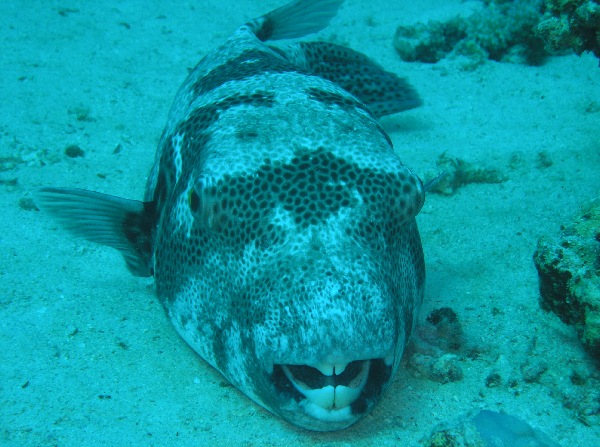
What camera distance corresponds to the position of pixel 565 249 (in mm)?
2719

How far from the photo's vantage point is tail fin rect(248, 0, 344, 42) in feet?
17.5

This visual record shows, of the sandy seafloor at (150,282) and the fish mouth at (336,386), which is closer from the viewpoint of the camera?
the fish mouth at (336,386)

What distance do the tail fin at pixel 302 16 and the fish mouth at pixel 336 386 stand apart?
13.3 ft

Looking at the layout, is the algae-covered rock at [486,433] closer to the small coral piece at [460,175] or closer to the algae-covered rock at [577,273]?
the algae-covered rock at [577,273]

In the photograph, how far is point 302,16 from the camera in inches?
217

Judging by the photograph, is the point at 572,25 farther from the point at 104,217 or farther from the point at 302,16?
the point at 104,217

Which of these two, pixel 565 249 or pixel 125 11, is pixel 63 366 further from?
pixel 125 11

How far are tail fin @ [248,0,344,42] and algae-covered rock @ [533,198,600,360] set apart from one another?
12.0ft

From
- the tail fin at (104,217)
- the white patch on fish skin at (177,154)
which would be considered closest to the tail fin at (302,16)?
the white patch on fish skin at (177,154)

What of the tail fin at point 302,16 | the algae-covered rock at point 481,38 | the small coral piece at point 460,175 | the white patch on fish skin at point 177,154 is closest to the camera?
the white patch on fish skin at point 177,154

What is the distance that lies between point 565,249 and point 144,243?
256 centimetres

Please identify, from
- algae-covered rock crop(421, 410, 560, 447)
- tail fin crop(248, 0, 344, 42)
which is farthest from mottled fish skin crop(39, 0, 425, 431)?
tail fin crop(248, 0, 344, 42)

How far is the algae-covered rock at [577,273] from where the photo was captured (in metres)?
2.53

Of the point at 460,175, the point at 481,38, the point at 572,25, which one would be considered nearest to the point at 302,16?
the point at 460,175
